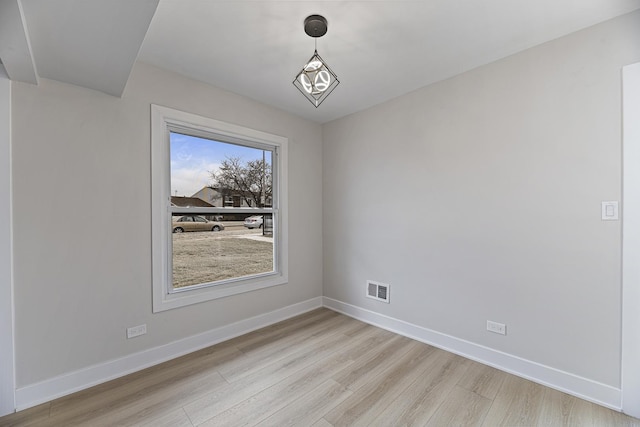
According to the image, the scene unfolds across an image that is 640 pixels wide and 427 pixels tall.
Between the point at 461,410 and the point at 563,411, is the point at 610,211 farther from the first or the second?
the point at 461,410

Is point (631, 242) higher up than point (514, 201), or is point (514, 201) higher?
point (514, 201)

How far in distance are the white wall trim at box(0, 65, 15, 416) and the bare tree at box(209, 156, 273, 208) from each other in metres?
1.42

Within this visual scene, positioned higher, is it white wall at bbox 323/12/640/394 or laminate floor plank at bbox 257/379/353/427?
white wall at bbox 323/12/640/394

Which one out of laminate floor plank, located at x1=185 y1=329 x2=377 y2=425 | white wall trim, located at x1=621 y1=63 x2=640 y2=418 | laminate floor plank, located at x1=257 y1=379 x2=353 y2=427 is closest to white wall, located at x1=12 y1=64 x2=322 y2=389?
laminate floor plank, located at x1=185 y1=329 x2=377 y2=425

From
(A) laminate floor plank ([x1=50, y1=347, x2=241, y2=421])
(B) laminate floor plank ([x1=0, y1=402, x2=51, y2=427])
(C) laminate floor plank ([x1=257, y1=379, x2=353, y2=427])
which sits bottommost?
(C) laminate floor plank ([x1=257, y1=379, x2=353, y2=427])

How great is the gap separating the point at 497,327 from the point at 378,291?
1.22 m

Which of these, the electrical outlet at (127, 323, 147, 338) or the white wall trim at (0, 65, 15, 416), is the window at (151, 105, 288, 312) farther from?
the white wall trim at (0, 65, 15, 416)

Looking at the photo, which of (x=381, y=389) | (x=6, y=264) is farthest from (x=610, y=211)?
(x=6, y=264)

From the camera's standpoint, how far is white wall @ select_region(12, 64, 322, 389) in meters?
1.86

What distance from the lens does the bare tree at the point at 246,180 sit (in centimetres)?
297

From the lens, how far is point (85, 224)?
207cm

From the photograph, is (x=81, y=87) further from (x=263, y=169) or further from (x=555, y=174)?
(x=555, y=174)

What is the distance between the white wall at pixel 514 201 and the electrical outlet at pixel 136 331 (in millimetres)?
2334

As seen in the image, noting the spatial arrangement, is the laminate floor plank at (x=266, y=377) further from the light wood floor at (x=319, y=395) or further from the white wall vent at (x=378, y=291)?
the white wall vent at (x=378, y=291)
